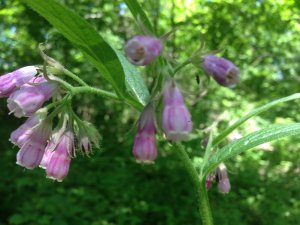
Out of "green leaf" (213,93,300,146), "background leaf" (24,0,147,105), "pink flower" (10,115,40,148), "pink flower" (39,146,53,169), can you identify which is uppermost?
"green leaf" (213,93,300,146)

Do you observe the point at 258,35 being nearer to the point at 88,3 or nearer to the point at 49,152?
the point at 88,3

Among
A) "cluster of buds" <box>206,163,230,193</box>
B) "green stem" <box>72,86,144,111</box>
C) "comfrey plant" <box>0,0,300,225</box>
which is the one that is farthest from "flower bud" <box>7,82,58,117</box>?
"cluster of buds" <box>206,163,230,193</box>

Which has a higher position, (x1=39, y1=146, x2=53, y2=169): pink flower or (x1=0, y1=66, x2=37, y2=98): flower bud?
(x1=0, y1=66, x2=37, y2=98): flower bud

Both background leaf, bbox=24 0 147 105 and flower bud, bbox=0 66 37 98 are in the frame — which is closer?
background leaf, bbox=24 0 147 105

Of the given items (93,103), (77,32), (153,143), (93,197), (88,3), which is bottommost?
(153,143)

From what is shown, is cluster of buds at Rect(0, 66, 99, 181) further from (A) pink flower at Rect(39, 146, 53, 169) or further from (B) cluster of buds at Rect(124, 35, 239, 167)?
(B) cluster of buds at Rect(124, 35, 239, 167)

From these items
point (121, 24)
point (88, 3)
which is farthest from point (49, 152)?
point (121, 24)

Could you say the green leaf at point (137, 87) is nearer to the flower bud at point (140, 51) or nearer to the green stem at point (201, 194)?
the green stem at point (201, 194)

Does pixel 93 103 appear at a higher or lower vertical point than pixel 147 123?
higher
